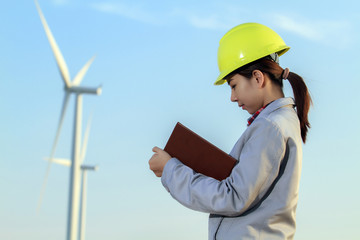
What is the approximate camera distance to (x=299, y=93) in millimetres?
4770

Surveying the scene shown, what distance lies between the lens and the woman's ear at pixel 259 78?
460 cm

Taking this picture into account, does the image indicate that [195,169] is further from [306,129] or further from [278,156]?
[306,129]

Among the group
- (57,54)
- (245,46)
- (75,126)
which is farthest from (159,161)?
(75,126)

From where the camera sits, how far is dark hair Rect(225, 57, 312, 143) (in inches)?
185

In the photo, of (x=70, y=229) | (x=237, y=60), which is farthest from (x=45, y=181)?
(x=237, y=60)

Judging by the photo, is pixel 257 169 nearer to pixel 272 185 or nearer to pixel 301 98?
pixel 272 185

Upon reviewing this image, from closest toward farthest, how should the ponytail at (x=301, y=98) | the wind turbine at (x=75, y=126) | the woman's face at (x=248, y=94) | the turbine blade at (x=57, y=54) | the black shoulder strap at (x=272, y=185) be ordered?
the black shoulder strap at (x=272, y=185), the woman's face at (x=248, y=94), the ponytail at (x=301, y=98), the turbine blade at (x=57, y=54), the wind turbine at (x=75, y=126)

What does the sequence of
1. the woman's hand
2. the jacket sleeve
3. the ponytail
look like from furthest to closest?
the ponytail < the woman's hand < the jacket sleeve

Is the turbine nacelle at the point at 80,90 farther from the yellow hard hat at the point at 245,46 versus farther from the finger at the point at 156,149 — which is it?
the finger at the point at 156,149

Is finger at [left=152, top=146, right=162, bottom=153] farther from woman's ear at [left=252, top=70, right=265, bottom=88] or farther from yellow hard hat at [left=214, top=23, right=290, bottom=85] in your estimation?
woman's ear at [left=252, top=70, right=265, bottom=88]

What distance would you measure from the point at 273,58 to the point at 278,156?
1078 mm

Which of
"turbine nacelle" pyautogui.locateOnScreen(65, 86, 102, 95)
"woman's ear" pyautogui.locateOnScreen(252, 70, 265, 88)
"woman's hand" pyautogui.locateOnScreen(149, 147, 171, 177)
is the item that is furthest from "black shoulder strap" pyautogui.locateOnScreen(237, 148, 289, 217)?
"turbine nacelle" pyautogui.locateOnScreen(65, 86, 102, 95)

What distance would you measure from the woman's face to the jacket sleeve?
0.34 meters

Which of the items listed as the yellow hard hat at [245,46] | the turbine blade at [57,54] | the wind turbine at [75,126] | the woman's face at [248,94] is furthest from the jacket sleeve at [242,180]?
the wind turbine at [75,126]
